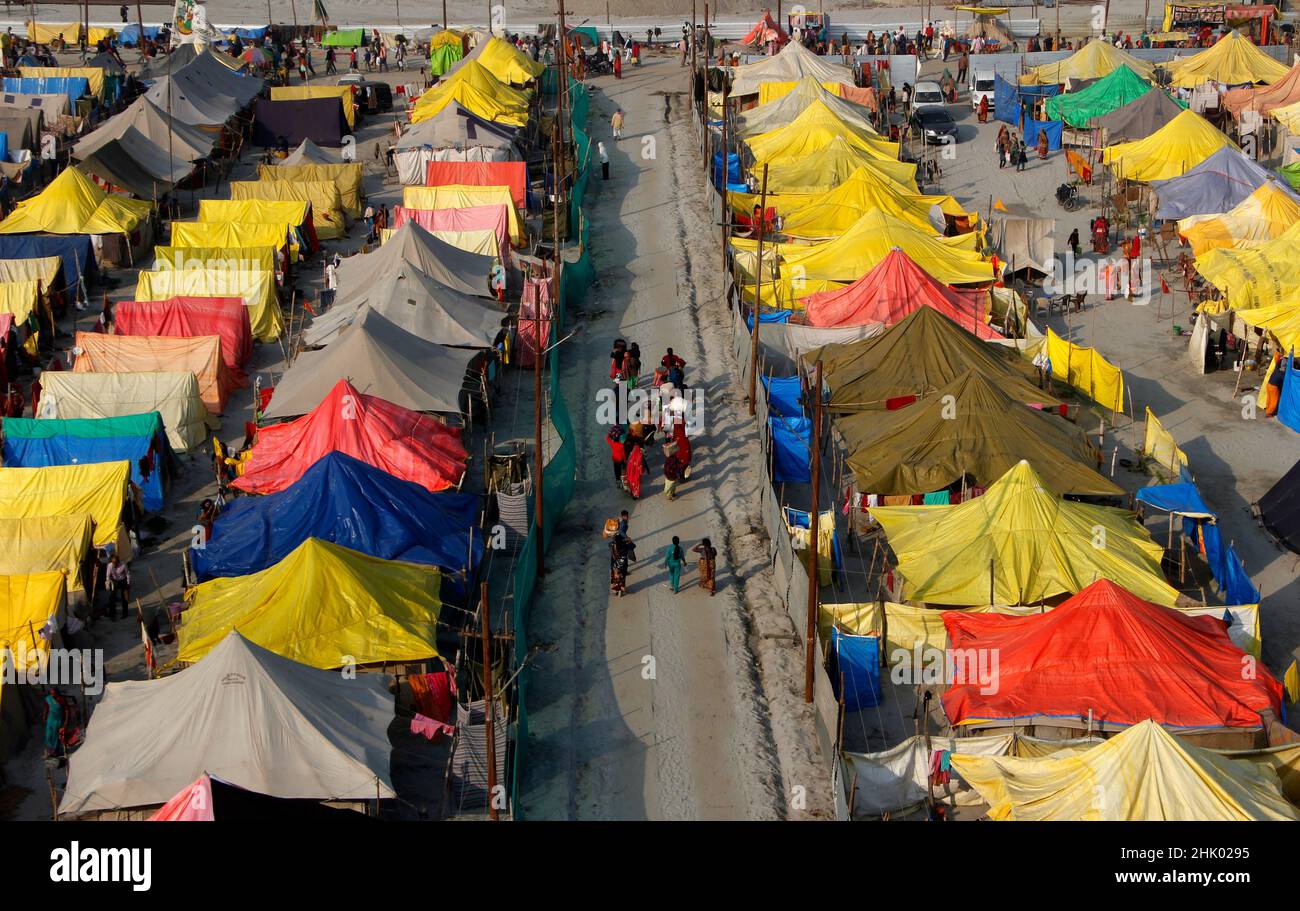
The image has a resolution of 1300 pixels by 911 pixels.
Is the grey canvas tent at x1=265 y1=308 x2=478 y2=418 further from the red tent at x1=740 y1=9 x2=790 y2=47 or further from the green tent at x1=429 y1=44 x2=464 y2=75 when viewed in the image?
the red tent at x1=740 y1=9 x2=790 y2=47

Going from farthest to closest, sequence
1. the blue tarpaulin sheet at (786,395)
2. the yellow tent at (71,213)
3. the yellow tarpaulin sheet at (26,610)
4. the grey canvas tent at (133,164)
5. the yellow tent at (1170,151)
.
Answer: the yellow tent at (1170,151), the grey canvas tent at (133,164), the yellow tent at (71,213), the blue tarpaulin sheet at (786,395), the yellow tarpaulin sheet at (26,610)

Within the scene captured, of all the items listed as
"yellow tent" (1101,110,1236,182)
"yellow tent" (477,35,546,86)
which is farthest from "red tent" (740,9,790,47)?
"yellow tent" (1101,110,1236,182)

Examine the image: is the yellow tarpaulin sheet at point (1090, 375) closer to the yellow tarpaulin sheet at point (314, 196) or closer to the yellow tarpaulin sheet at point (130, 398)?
the yellow tarpaulin sheet at point (130, 398)

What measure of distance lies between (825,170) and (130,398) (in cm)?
2178

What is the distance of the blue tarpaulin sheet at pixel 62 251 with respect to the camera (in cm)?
4109

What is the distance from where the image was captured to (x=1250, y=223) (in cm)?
4253

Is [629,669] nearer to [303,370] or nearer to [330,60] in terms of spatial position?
[303,370]

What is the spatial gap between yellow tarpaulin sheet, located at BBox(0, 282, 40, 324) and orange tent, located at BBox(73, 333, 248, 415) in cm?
437

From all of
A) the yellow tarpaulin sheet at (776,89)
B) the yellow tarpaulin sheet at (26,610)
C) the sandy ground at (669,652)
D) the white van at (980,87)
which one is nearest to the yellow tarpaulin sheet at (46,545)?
the yellow tarpaulin sheet at (26,610)

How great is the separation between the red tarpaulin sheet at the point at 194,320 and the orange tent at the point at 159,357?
641mm

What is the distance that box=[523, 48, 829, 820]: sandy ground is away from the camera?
23594 millimetres

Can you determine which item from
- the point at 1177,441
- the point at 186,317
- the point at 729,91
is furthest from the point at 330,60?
the point at 1177,441

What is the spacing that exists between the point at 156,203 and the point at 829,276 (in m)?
19.7

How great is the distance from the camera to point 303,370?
109ft
